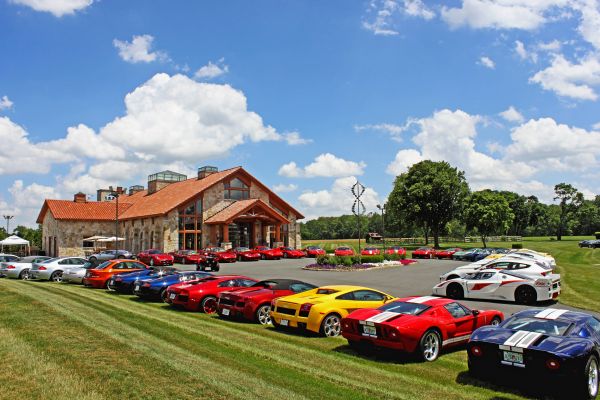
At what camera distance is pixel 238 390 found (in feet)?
21.4

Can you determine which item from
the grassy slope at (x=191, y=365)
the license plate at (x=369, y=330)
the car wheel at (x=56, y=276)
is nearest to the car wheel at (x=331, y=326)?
the grassy slope at (x=191, y=365)

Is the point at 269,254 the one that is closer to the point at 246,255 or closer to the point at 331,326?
the point at 246,255

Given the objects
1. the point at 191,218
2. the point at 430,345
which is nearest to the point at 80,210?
the point at 191,218

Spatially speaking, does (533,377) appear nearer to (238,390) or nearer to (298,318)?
(238,390)

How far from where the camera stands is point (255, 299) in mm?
12875

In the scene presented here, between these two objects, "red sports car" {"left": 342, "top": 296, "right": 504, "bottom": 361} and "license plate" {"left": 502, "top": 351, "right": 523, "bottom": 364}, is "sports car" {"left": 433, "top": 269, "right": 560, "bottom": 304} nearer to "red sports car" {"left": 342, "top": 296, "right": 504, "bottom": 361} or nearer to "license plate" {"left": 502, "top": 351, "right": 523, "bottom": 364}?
"red sports car" {"left": 342, "top": 296, "right": 504, "bottom": 361}

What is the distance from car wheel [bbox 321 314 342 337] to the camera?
10977mm

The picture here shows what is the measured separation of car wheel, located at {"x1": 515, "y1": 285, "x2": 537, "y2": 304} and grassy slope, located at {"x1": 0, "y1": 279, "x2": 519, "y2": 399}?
8.36m

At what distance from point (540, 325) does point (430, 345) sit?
2056 mm

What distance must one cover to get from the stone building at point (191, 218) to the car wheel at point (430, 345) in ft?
124

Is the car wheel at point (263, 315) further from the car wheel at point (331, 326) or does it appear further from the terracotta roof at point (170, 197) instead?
the terracotta roof at point (170, 197)

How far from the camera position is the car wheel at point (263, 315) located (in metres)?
12.8

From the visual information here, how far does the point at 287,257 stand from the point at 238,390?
3908 cm

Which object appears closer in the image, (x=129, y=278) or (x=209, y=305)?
(x=209, y=305)
